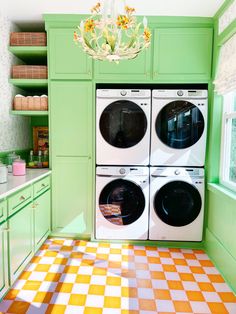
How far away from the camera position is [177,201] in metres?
2.70

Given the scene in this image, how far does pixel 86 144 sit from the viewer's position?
275 cm

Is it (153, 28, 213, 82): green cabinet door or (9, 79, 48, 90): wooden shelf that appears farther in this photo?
(9, 79, 48, 90): wooden shelf

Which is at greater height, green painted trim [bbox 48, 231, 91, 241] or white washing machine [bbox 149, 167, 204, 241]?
white washing machine [bbox 149, 167, 204, 241]

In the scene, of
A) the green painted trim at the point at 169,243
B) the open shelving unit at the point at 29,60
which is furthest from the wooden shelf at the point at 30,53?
the green painted trim at the point at 169,243

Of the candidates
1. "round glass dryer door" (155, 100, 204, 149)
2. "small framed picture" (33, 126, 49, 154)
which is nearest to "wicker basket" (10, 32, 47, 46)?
"small framed picture" (33, 126, 49, 154)

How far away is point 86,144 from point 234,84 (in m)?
1.56

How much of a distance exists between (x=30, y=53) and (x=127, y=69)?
1138mm

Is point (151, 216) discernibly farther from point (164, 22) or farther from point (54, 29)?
point (54, 29)

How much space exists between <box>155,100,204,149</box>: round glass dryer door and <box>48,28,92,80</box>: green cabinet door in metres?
0.93

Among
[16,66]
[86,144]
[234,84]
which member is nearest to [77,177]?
[86,144]

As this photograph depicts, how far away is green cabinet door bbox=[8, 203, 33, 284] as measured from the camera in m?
1.91

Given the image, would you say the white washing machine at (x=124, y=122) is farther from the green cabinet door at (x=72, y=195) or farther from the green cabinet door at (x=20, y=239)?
the green cabinet door at (x=20, y=239)

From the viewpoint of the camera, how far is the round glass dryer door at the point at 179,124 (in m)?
2.61

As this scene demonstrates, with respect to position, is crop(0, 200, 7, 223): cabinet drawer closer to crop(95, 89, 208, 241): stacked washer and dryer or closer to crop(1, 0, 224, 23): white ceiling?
crop(95, 89, 208, 241): stacked washer and dryer
